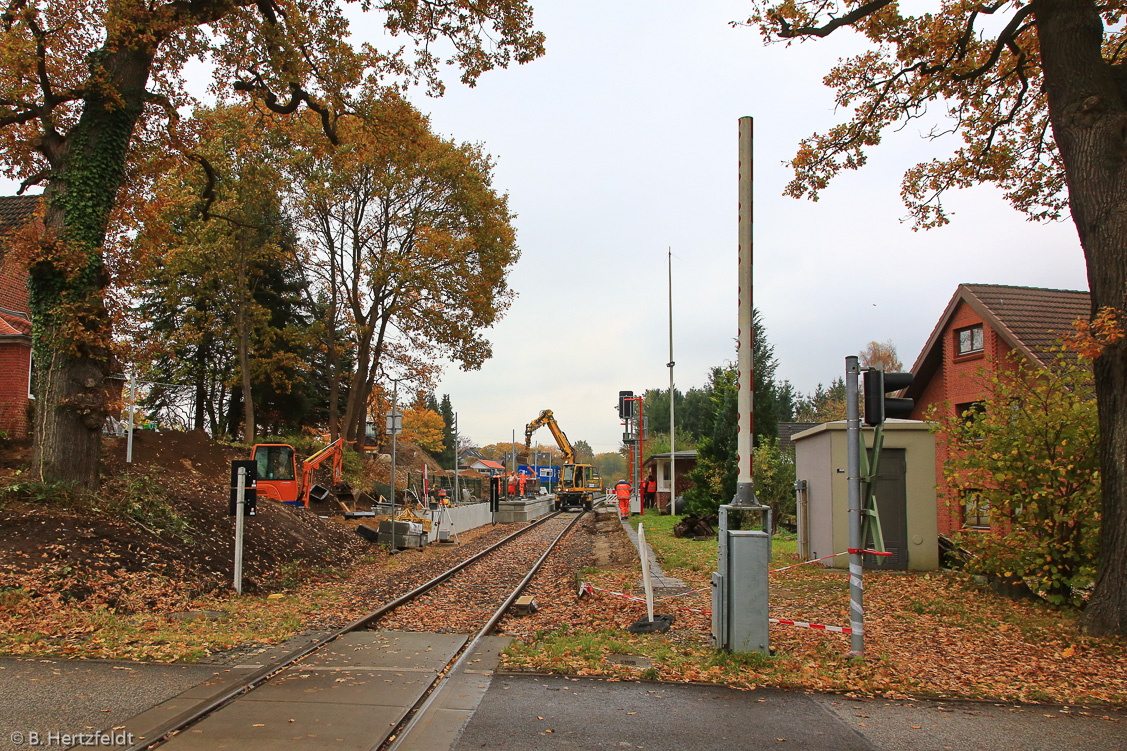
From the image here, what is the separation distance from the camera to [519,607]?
10.1 metres

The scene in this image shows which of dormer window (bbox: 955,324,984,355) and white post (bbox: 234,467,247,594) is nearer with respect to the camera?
white post (bbox: 234,467,247,594)

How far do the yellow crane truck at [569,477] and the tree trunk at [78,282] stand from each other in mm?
31444

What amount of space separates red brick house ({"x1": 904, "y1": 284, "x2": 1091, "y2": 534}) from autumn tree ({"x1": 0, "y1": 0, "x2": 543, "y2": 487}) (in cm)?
1539

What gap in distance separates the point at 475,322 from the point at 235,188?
10197 mm

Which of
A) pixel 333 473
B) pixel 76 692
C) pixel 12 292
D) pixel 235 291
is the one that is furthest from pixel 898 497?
pixel 235 291

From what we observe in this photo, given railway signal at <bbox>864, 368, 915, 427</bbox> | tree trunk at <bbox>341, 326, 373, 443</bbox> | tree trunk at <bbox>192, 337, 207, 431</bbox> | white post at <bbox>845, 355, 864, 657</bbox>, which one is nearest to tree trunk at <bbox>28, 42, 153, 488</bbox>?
white post at <bbox>845, 355, 864, 657</bbox>

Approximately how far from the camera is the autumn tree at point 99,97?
11031 mm

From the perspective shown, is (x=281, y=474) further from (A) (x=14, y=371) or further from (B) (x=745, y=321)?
(B) (x=745, y=321)

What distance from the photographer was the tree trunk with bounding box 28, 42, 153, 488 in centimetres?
1102

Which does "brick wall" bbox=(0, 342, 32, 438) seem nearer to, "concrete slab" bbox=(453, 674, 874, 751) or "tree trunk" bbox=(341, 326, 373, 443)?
"tree trunk" bbox=(341, 326, 373, 443)

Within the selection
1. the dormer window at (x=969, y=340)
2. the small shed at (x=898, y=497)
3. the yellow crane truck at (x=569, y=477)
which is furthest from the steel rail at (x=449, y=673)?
the yellow crane truck at (x=569, y=477)

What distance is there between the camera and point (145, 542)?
35.0 feet

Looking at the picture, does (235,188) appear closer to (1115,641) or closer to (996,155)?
(996,155)

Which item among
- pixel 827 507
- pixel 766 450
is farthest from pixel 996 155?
pixel 766 450
